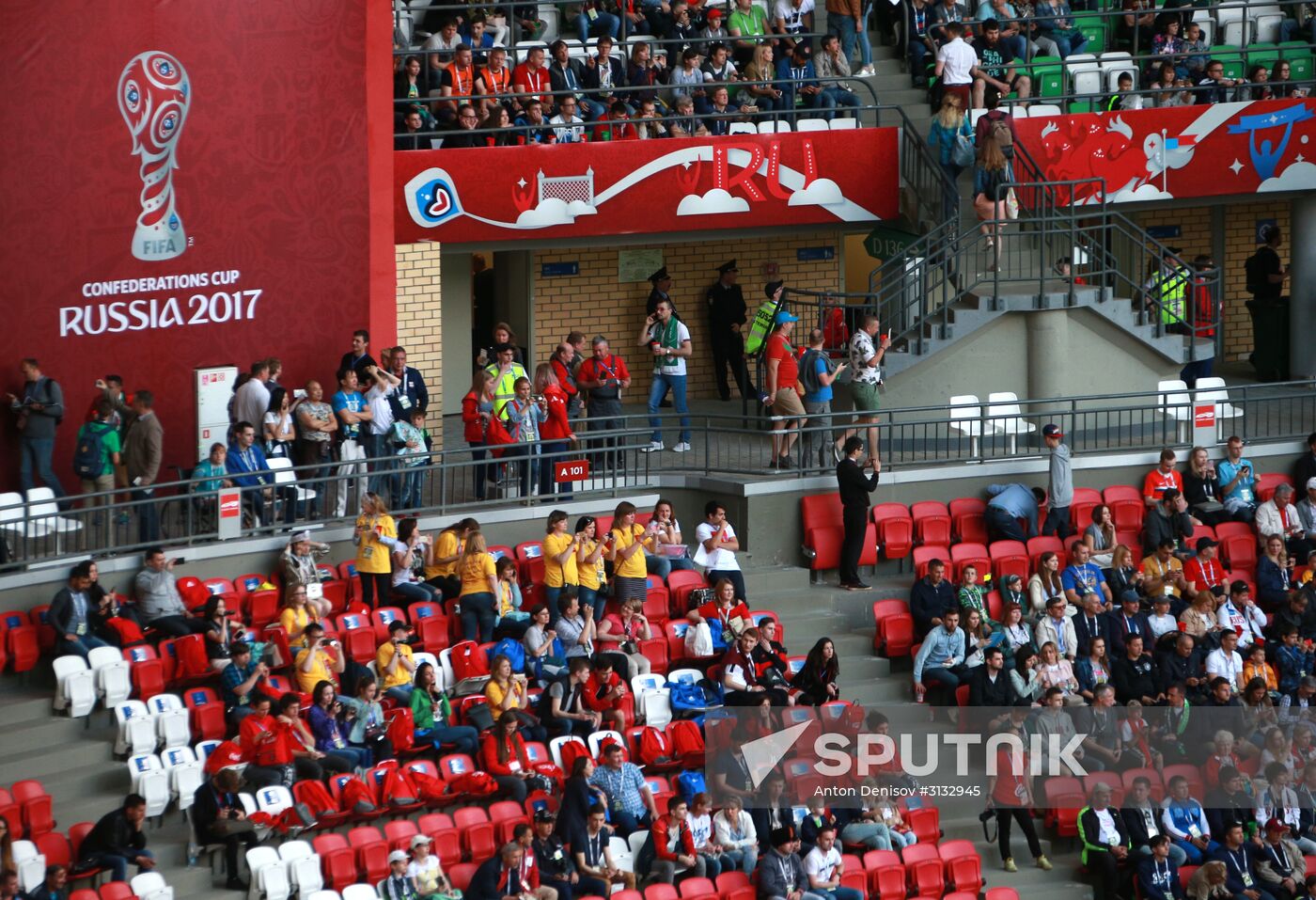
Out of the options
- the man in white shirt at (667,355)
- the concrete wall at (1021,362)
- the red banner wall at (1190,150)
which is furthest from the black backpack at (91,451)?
the red banner wall at (1190,150)

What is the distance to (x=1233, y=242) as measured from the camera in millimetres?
31094

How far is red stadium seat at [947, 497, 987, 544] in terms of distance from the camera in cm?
2338

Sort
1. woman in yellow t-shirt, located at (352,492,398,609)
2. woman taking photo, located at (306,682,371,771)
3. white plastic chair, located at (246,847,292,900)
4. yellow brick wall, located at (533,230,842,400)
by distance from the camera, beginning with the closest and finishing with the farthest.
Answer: white plastic chair, located at (246,847,292,900) → woman taking photo, located at (306,682,371,771) → woman in yellow t-shirt, located at (352,492,398,609) → yellow brick wall, located at (533,230,842,400)

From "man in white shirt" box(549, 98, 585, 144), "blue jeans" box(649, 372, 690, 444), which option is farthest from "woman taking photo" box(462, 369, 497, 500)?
"man in white shirt" box(549, 98, 585, 144)

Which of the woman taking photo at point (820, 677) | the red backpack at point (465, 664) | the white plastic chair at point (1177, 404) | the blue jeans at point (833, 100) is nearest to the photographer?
the red backpack at point (465, 664)

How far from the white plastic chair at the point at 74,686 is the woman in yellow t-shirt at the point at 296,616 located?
162 cm

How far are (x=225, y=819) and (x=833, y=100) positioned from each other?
491 inches

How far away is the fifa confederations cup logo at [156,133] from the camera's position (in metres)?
21.7

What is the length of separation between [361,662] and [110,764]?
2.40m

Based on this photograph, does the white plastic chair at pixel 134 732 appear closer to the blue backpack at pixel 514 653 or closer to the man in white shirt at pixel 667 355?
the blue backpack at pixel 514 653

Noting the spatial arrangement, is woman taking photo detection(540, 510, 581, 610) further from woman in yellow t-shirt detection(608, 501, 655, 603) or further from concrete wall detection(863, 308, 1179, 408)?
concrete wall detection(863, 308, 1179, 408)

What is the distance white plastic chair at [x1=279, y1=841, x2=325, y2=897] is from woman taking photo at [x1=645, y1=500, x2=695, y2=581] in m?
5.16

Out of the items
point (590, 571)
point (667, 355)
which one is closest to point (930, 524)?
point (667, 355)

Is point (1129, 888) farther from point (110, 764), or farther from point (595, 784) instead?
point (110, 764)
